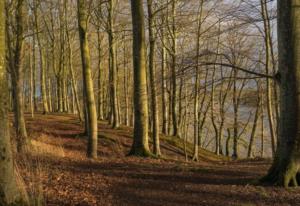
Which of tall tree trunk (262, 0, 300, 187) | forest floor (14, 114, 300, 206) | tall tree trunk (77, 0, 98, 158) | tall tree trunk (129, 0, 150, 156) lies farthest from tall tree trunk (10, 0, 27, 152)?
tall tree trunk (262, 0, 300, 187)

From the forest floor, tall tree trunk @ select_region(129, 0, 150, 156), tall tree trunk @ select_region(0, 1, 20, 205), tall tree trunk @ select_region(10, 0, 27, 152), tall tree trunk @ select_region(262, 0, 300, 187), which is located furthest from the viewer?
tall tree trunk @ select_region(129, 0, 150, 156)

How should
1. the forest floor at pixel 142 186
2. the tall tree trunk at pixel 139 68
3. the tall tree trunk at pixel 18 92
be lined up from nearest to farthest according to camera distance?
the forest floor at pixel 142 186
the tall tree trunk at pixel 18 92
the tall tree trunk at pixel 139 68

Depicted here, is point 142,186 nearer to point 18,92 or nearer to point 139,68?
point 139,68

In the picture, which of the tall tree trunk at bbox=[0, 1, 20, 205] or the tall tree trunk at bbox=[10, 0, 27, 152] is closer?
the tall tree trunk at bbox=[0, 1, 20, 205]

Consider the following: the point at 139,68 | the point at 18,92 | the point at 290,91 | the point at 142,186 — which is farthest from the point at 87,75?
the point at 290,91

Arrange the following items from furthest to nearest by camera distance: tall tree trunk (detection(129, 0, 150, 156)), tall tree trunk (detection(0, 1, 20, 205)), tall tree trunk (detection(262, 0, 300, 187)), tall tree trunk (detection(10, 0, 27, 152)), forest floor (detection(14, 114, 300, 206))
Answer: tall tree trunk (detection(129, 0, 150, 156)), tall tree trunk (detection(10, 0, 27, 152)), tall tree trunk (detection(262, 0, 300, 187)), forest floor (detection(14, 114, 300, 206)), tall tree trunk (detection(0, 1, 20, 205))

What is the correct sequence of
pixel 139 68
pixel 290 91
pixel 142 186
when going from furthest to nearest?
1. pixel 139 68
2. pixel 142 186
3. pixel 290 91

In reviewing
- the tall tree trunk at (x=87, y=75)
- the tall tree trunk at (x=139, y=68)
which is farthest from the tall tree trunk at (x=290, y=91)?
the tall tree trunk at (x=87, y=75)

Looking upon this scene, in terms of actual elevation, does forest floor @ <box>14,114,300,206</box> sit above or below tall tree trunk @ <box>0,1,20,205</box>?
below

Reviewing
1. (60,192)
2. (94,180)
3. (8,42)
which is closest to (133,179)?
(94,180)

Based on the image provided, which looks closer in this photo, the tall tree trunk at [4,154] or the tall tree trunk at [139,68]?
the tall tree trunk at [4,154]

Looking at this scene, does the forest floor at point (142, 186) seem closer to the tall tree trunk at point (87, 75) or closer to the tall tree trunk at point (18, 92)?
the tall tree trunk at point (87, 75)

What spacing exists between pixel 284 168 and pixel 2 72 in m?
5.59

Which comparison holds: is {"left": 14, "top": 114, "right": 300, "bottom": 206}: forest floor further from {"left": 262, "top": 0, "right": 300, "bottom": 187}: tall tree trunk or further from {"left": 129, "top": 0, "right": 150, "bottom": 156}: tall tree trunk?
{"left": 129, "top": 0, "right": 150, "bottom": 156}: tall tree trunk
